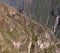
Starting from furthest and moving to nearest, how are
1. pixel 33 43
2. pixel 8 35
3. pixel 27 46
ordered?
pixel 33 43
pixel 27 46
pixel 8 35

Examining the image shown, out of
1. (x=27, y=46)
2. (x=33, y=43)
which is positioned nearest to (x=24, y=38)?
(x=27, y=46)

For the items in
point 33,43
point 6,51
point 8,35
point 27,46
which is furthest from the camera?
point 33,43

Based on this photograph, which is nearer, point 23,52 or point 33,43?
point 23,52

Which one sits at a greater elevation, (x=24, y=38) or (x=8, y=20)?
(x=8, y=20)

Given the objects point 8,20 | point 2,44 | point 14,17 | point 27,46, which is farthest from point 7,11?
point 2,44

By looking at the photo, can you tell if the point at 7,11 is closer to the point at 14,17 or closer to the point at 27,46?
the point at 14,17

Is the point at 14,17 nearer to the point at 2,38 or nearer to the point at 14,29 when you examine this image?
the point at 14,29

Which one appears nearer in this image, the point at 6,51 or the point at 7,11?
the point at 6,51

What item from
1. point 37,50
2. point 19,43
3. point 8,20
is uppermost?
point 8,20

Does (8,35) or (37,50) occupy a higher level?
(8,35)
